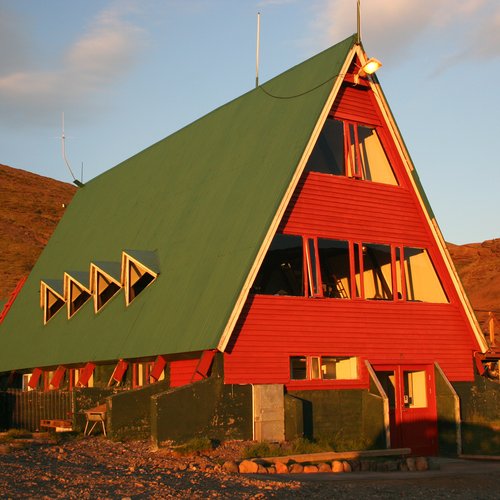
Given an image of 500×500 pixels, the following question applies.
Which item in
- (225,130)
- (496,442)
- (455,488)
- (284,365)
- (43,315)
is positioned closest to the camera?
(455,488)

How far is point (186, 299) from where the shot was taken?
82.5 feet

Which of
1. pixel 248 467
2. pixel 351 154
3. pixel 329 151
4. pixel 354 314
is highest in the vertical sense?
pixel 329 151

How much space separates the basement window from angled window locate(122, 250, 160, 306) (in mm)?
6239

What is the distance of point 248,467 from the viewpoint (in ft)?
63.1

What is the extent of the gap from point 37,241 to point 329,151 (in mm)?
77006

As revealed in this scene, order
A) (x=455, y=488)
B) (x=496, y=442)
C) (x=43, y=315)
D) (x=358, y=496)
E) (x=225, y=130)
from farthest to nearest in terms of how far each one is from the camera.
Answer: (x=43, y=315), (x=225, y=130), (x=496, y=442), (x=455, y=488), (x=358, y=496)

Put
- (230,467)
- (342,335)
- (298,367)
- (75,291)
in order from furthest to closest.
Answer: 1. (75,291)
2. (342,335)
3. (298,367)
4. (230,467)

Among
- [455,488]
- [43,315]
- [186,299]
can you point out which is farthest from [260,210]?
[43,315]

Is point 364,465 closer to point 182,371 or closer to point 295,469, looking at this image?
point 295,469

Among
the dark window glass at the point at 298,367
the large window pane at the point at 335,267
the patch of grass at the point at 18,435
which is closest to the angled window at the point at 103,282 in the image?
the patch of grass at the point at 18,435

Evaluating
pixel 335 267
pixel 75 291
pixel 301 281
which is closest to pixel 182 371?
pixel 301 281

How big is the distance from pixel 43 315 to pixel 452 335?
1761 centimetres

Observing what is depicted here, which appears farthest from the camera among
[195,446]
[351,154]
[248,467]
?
[351,154]

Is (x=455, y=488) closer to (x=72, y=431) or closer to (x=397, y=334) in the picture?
(x=397, y=334)
